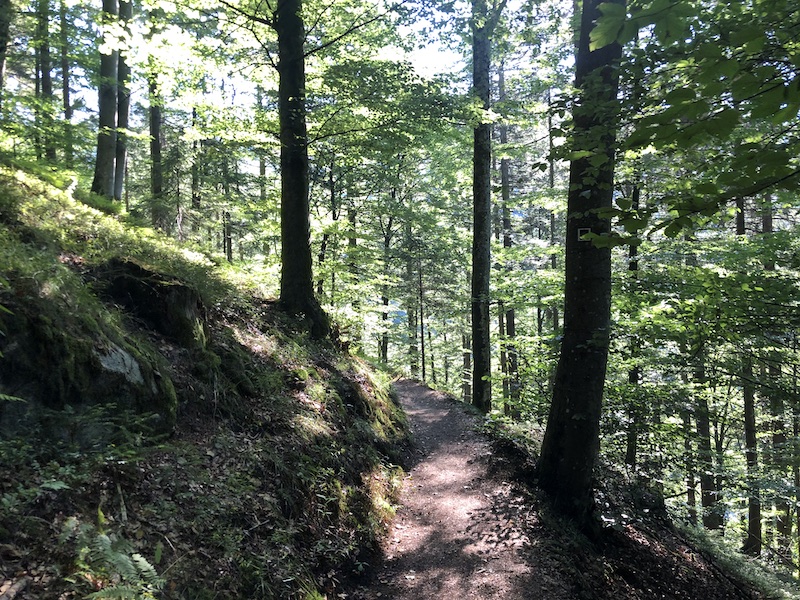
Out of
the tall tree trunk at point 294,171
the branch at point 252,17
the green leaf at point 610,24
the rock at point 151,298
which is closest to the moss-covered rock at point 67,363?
the rock at point 151,298

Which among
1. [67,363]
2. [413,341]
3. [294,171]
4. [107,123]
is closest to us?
[67,363]

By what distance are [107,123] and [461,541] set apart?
11709mm

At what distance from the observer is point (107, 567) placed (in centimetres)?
275

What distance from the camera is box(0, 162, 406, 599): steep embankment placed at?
2957mm

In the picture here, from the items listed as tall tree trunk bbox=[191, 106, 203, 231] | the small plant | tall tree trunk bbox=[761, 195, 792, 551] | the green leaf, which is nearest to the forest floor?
the small plant

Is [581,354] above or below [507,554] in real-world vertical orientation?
above

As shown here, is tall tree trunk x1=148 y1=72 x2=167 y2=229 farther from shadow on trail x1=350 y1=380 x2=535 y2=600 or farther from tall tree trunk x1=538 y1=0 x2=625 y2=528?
tall tree trunk x1=538 y1=0 x2=625 y2=528

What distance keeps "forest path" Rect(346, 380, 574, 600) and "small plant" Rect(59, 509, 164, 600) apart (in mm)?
2307

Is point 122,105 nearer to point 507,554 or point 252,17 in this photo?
point 252,17

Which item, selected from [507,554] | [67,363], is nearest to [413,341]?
[507,554]

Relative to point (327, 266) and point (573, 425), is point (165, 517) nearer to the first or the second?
point (573, 425)

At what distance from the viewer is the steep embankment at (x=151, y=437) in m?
2.96

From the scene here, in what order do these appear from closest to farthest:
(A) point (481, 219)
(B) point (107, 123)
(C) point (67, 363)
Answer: (C) point (67, 363)
(B) point (107, 123)
(A) point (481, 219)

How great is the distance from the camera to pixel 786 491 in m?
8.89
